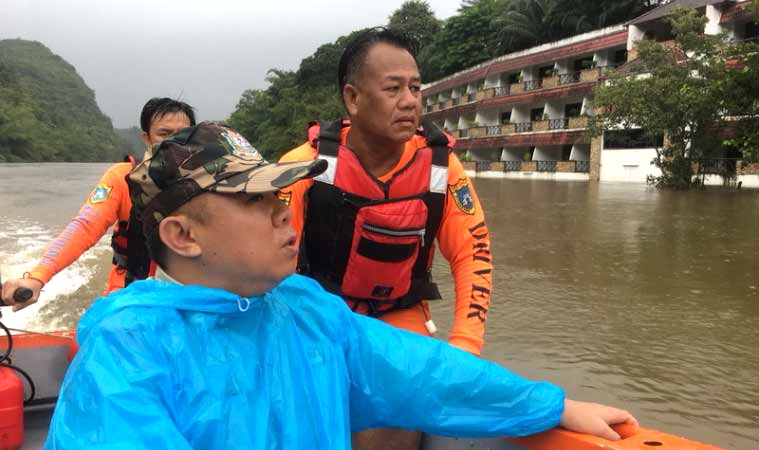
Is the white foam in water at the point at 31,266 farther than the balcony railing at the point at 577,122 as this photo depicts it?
No

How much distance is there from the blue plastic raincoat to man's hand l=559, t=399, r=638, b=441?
39 mm

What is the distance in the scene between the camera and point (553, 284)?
708 centimetres

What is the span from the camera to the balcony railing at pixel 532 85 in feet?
106

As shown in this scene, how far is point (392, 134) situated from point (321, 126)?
0.37 m

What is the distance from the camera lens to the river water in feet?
13.3

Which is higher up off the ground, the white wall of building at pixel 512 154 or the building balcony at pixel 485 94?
the building balcony at pixel 485 94

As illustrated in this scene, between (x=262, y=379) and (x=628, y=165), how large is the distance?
89.2ft

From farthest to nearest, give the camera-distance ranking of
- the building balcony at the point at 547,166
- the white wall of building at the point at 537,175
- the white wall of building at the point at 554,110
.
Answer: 1. the white wall of building at the point at 554,110
2. the building balcony at the point at 547,166
3. the white wall of building at the point at 537,175

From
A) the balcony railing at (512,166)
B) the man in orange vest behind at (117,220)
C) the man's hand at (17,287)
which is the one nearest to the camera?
the man's hand at (17,287)

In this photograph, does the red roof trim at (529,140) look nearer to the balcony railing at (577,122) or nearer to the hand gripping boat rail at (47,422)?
the balcony railing at (577,122)

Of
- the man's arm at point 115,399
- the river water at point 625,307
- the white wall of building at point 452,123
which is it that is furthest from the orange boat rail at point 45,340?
the white wall of building at point 452,123

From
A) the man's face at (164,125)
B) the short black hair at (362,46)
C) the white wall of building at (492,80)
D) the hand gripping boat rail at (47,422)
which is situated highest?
the white wall of building at (492,80)

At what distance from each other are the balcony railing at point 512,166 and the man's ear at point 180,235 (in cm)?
3183

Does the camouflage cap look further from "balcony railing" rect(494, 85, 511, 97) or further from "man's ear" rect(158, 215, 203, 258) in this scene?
"balcony railing" rect(494, 85, 511, 97)
